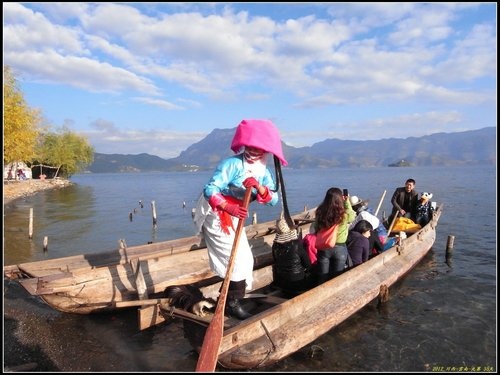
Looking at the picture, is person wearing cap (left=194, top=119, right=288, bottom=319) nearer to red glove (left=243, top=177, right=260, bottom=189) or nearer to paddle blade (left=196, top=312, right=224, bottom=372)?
red glove (left=243, top=177, right=260, bottom=189)

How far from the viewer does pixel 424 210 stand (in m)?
12.9

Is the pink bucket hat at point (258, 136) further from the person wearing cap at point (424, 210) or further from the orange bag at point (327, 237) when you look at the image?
the person wearing cap at point (424, 210)

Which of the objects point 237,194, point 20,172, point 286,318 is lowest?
point 286,318

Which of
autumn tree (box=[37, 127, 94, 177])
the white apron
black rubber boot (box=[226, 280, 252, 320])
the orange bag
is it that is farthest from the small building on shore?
black rubber boot (box=[226, 280, 252, 320])

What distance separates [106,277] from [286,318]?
3.73 meters

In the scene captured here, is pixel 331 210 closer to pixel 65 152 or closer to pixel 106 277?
pixel 106 277

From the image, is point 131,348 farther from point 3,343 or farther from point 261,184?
point 261,184

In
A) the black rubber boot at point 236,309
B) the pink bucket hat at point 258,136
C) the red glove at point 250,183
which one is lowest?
the black rubber boot at point 236,309

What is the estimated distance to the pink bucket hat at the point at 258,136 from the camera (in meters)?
4.74

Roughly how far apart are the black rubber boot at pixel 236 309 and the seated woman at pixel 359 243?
12.0 feet

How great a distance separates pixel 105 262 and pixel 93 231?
1504cm

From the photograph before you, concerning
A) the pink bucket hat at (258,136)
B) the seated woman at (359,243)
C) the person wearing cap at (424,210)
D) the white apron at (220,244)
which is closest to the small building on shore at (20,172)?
the person wearing cap at (424,210)

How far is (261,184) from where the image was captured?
510 centimetres

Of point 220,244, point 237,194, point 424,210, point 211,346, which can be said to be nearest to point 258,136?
point 237,194
